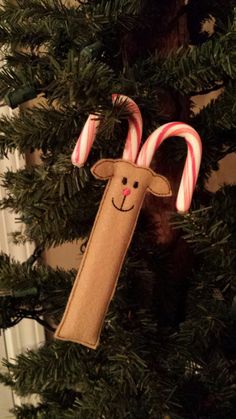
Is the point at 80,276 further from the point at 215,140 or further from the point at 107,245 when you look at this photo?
the point at 215,140

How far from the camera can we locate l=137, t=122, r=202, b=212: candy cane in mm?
367

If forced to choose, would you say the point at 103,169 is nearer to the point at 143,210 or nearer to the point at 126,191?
the point at 126,191

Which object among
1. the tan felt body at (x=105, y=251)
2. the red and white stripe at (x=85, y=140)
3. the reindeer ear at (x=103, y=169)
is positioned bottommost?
the tan felt body at (x=105, y=251)

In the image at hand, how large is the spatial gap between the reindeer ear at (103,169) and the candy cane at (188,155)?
3 centimetres

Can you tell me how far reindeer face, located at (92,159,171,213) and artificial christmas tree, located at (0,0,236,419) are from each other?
0.04 m

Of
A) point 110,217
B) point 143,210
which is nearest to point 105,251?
point 110,217

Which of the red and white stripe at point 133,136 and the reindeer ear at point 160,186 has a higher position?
the red and white stripe at point 133,136

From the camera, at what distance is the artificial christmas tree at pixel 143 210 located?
0.39 meters

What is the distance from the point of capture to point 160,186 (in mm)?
372

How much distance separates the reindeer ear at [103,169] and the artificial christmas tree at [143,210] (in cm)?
3

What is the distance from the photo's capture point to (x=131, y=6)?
1.29 feet

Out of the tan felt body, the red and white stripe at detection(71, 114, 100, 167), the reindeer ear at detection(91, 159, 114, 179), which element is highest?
the red and white stripe at detection(71, 114, 100, 167)

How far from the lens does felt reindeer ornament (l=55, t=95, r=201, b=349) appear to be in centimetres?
36

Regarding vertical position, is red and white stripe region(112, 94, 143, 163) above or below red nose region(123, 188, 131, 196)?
above
